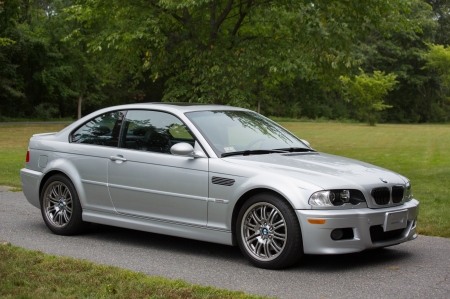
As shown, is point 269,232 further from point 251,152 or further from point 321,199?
point 251,152

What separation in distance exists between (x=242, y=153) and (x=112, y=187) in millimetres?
1506

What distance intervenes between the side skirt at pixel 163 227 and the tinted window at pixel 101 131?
803 millimetres

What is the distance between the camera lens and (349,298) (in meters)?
5.12

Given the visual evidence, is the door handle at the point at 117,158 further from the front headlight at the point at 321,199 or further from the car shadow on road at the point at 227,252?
the front headlight at the point at 321,199

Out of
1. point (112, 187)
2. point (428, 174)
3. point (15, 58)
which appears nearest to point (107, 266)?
point (112, 187)

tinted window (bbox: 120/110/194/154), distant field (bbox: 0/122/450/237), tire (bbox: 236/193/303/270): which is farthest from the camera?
distant field (bbox: 0/122/450/237)

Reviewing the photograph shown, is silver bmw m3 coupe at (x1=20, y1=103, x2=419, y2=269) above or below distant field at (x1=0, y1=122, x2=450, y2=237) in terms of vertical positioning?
above

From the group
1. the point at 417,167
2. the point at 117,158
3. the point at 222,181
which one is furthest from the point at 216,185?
the point at 417,167

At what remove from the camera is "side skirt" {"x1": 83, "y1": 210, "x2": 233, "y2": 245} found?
649 cm

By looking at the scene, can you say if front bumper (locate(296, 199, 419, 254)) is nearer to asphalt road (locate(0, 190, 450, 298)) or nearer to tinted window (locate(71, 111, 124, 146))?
asphalt road (locate(0, 190, 450, 298))

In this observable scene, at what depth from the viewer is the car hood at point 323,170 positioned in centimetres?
601

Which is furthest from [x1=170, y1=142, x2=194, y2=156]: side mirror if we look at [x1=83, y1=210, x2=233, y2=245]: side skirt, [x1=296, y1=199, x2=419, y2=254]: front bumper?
[x1=296, y1=199, x2=419, y2=254]: front bumper

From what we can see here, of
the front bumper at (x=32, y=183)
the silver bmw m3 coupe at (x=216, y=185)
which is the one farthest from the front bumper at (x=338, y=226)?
the front bumper at (x=32, y=183)

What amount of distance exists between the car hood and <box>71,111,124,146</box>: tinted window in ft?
5.38
